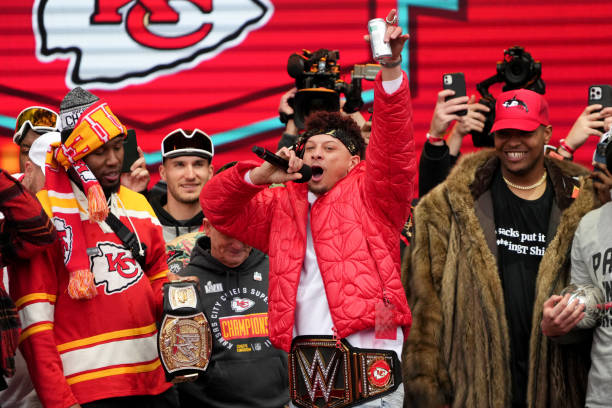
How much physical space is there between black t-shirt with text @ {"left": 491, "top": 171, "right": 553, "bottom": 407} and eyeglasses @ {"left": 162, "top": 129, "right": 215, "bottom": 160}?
1.92 metres

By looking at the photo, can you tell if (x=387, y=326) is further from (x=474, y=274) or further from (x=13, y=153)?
(x=13, y=153)

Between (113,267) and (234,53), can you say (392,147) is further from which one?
(234,53)

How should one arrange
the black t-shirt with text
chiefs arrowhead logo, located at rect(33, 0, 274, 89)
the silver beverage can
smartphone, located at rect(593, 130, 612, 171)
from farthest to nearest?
chiefs arrowhead logo, located at rect(33, 0, 274, 89) < the black t-shirt with text < smartphone, located at rect(593, 130, 612, 171) < the silver beverage can

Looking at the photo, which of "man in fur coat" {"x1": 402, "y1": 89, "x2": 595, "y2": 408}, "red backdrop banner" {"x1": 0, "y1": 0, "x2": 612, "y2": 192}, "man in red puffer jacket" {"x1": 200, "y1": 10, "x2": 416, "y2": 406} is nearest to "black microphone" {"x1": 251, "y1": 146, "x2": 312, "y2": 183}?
"man in red puffer jacket" {"x1": 200, "y1": 10, "x2": 416, "y2": 406}

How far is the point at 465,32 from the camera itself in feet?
19.8

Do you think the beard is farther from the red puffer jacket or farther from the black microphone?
the black microphone

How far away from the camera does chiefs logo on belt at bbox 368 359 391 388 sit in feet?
10.4

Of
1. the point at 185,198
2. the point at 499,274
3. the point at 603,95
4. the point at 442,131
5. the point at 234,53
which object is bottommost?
the point at 499,274

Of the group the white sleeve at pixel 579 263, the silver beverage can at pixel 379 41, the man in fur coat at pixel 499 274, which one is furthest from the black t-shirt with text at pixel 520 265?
the silver beverage can at pixel 379 41

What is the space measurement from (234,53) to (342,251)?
3.11 meters

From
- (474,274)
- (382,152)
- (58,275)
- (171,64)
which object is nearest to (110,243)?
(58,275)

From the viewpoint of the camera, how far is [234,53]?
6008mm

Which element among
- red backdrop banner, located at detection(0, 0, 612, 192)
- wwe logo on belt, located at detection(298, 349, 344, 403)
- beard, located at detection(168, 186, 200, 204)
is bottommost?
wwe logo on belt, located at detection(298, 349, 344, 403)

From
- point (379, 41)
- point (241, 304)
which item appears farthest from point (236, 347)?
point (379, 41)
